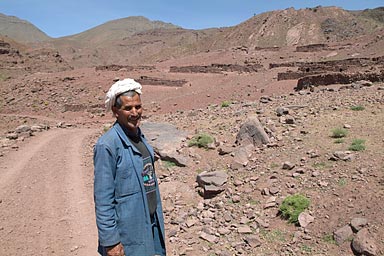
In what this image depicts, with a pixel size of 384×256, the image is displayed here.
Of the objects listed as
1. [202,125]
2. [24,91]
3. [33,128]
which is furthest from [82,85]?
[202,125]

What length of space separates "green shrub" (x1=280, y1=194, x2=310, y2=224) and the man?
2.73 m

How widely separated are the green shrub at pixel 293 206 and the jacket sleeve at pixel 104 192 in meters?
Result: 3.15

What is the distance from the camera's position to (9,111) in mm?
23219

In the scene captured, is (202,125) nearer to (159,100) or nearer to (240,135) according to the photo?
(240,135)

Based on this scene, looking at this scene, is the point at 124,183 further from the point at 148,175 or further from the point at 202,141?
the point at 202,141

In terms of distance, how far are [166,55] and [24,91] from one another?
2538cm

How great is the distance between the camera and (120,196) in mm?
2754

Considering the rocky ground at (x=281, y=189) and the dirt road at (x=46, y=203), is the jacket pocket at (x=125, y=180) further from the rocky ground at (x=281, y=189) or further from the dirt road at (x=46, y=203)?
the dirt road at (x=46, y=203)

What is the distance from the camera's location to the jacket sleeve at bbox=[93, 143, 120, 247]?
264 cm

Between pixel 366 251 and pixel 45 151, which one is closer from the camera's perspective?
pixel 366 251

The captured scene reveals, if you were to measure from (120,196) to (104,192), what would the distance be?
148 millimetres

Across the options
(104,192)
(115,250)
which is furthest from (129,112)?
(115,250)

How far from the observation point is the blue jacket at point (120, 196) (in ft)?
8.68

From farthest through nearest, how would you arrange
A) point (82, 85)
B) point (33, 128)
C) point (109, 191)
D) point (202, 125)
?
1. point (82, 85)
2. point (33, 128)
3. point (202, 125)
4. point (109, 191)
